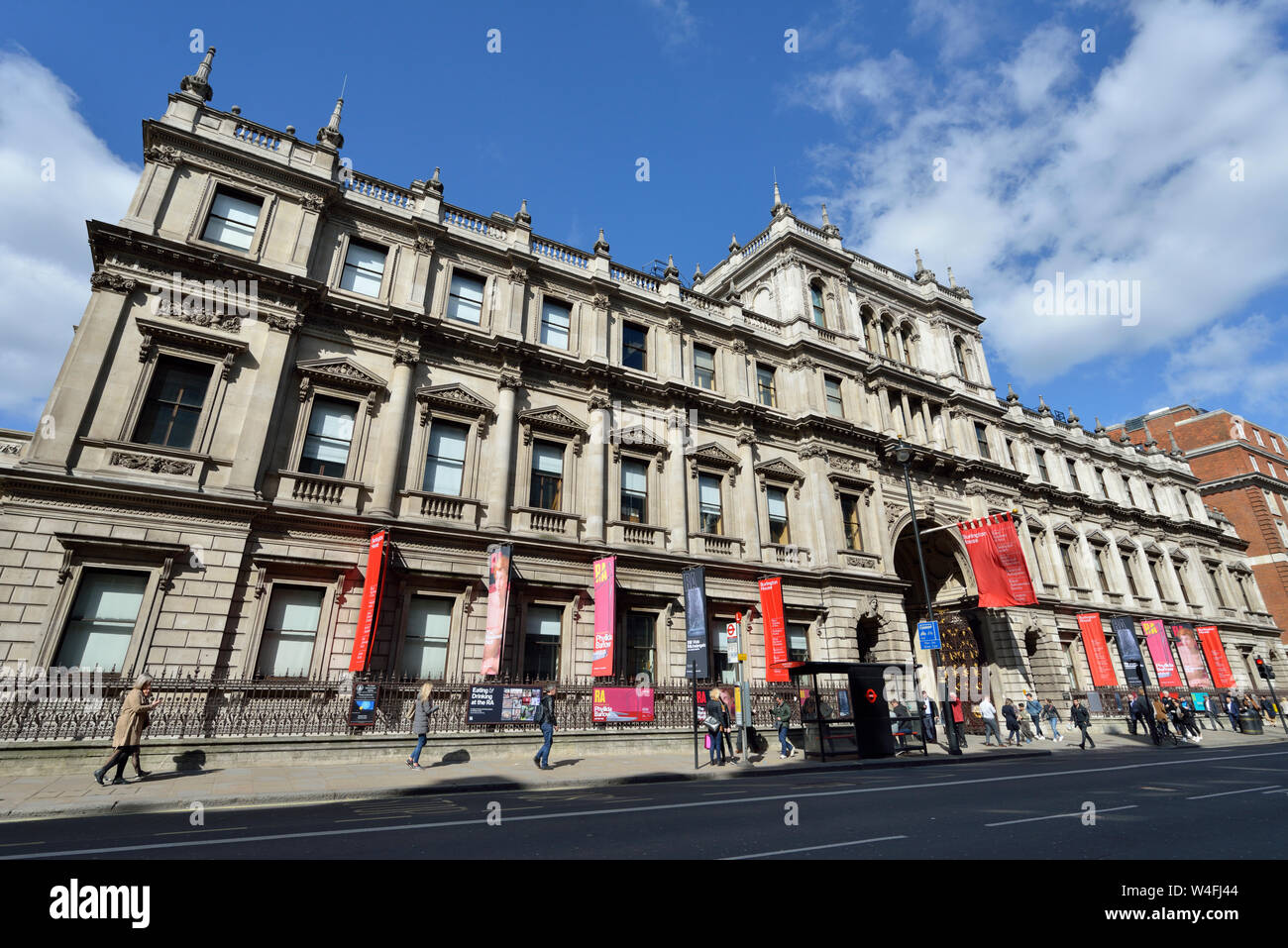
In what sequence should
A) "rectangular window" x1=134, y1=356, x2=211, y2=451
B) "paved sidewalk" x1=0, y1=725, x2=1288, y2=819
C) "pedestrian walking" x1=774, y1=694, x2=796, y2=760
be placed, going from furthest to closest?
"pedestrian walking" x1=774, y1=694, x2=796, y2=760 → "rectangular window" x1=134, y1=356, x2=211, y2=451 → "paved sidewalk" x1=0, y1=725, x2=1288, y2=819

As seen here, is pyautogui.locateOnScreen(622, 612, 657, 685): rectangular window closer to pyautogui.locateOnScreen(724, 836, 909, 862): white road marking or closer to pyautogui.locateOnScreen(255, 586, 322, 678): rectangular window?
pyautogui.locateOnScreen(255, 586, 322, 678): rectangular window

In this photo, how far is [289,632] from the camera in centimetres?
1520

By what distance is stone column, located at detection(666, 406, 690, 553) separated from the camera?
21.3m

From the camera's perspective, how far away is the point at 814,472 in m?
25.2

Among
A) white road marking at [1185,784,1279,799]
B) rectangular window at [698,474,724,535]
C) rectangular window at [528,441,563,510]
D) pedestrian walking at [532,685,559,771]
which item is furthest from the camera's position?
rectangular window at [698,474,724,535]

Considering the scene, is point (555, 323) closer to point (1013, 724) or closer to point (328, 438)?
point (328, 438)

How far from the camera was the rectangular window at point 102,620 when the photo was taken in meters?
13.0

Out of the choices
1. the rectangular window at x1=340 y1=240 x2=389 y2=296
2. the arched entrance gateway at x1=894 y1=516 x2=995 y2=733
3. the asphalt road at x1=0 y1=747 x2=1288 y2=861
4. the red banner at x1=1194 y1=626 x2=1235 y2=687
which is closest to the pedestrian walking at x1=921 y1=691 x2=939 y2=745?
the arched entrance gateway at x1=894 y1=516 x2=995 y2=733

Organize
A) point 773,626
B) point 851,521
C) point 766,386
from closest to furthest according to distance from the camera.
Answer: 1. point 773,626
2. point 851,521
3. point 766,386

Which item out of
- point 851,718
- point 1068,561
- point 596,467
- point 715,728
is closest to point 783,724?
point 851,718

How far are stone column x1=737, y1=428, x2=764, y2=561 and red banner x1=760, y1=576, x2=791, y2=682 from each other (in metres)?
1.59

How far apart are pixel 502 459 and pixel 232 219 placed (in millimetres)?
10729

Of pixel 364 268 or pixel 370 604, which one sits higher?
pixel 364 268
